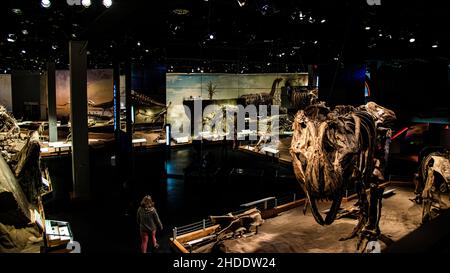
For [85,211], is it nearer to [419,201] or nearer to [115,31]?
[115,31]

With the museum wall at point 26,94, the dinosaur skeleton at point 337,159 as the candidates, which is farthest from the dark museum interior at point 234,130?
the museum wall at point 26,94

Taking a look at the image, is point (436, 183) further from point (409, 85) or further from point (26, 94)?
point (26, 94)

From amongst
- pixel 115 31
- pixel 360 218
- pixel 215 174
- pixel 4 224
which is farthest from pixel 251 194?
pixel 4 224

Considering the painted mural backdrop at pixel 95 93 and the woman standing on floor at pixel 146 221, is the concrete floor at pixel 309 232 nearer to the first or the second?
the woman standing on floor at pixel 146 221

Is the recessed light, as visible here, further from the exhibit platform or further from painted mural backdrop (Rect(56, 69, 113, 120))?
painted mural backdrop (Rect(56, 69, 113, 120))

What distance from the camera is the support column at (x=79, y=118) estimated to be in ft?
33.0

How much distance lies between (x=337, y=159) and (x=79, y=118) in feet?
24.4

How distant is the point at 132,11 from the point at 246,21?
325 cm

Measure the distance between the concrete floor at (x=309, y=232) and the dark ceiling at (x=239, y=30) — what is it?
349 centimetres

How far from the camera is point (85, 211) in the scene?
31.4 ft

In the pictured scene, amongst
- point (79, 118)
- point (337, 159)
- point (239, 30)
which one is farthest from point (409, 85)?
point (79, 118)

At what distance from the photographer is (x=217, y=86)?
1413cm

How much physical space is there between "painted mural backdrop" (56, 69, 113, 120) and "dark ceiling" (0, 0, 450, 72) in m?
3.00

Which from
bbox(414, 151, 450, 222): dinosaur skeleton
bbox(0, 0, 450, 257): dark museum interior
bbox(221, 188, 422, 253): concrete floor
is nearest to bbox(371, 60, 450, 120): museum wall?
bbox(0, 0, 450, 257): dark museum interior
